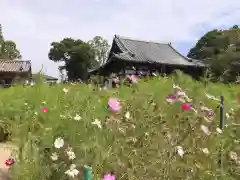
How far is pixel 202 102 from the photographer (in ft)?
8.11

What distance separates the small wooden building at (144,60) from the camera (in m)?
19.9

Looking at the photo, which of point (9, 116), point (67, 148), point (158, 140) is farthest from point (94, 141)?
point (9, 116)

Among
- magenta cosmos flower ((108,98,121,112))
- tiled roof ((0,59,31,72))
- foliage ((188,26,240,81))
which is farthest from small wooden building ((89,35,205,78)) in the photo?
magenta cosmos flower ((108,98,121,112))

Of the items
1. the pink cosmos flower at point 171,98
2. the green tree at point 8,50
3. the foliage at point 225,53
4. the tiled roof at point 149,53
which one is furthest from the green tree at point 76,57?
the pink cosmos flower at point 171,98

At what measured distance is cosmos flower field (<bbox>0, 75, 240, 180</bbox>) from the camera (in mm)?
1803

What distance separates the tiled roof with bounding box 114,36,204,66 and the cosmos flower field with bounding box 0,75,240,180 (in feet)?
57.2

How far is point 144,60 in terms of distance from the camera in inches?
805

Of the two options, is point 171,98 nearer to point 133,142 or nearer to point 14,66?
point 133,142

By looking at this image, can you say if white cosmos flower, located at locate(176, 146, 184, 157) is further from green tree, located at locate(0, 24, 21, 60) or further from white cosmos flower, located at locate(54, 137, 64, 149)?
green tree, located at locate(0, 24, 21, 60)

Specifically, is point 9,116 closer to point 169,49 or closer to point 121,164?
point 121,164

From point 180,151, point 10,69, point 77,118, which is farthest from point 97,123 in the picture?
point 10,69

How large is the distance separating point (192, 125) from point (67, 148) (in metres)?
0.77

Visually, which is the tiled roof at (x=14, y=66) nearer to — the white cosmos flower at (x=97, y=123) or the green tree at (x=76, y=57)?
the green tree at (x=76, y=57)

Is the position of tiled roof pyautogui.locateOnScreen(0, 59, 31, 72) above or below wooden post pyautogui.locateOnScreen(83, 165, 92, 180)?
below
